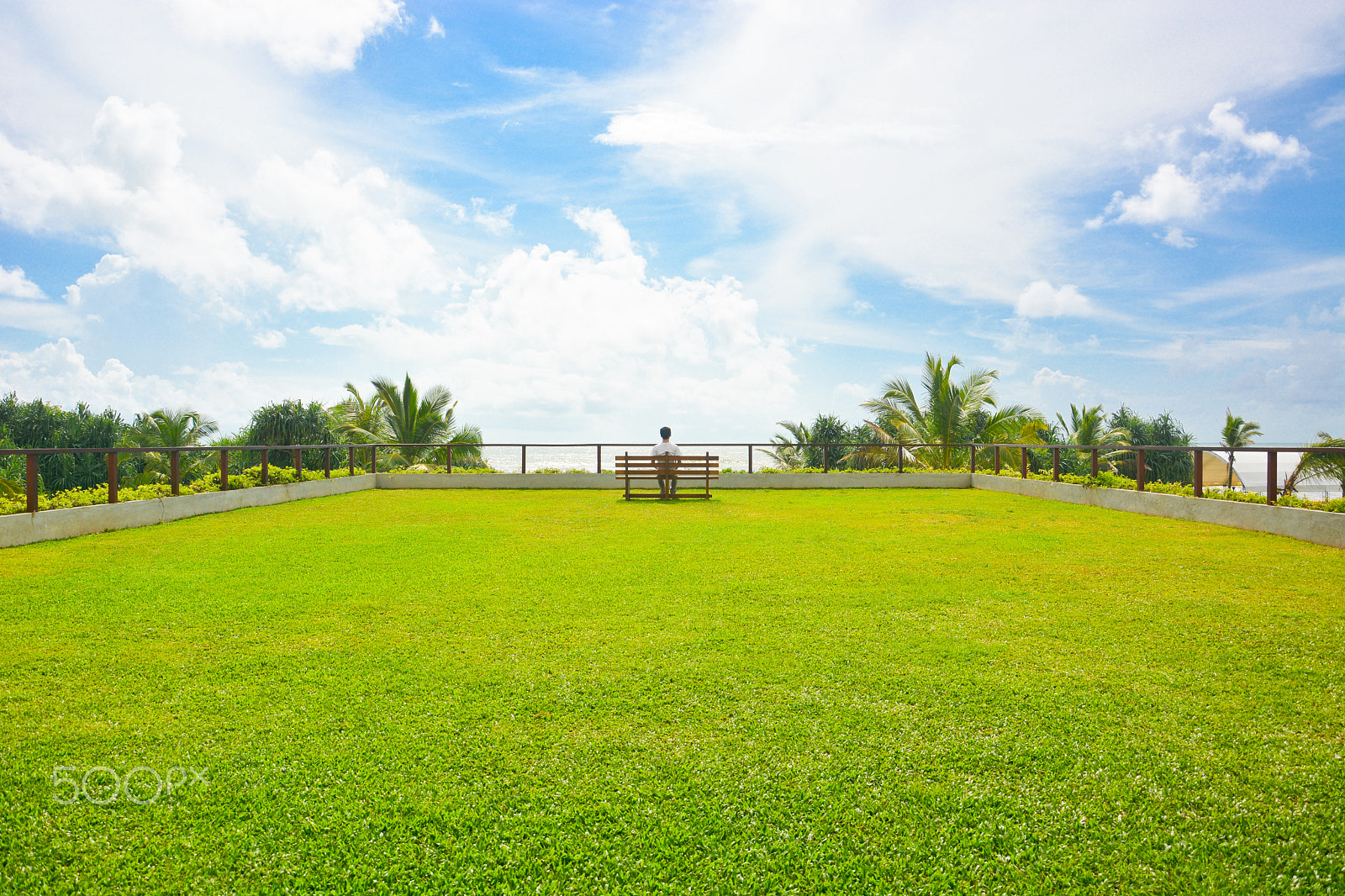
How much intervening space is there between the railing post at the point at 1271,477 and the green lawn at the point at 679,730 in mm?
4290

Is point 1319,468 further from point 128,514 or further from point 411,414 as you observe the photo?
point 411,414

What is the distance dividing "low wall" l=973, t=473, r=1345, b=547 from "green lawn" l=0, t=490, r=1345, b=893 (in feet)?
11.2

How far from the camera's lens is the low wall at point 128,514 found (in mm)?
8828

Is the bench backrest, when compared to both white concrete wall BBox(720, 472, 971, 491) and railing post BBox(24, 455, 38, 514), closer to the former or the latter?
white concrete wall BBox(720, 472, 971, 491)

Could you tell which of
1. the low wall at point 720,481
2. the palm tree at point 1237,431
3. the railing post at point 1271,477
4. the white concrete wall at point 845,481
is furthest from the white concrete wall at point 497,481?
the palm tree at point 1237,431

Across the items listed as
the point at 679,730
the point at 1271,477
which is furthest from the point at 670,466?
the point at 679,730

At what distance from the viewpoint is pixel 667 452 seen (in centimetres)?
1392

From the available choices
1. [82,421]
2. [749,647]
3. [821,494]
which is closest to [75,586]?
[749,647]

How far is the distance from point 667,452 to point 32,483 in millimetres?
9180

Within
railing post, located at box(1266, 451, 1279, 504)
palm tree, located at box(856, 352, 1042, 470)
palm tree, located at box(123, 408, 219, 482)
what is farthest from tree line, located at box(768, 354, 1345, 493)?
palm tree, located at box(123, 408, 219, 482)

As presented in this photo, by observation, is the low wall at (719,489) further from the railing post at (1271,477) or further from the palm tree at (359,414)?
the palm tree at (359,414)

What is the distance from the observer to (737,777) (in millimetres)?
2834

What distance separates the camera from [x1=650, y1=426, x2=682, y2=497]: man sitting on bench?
13.9 m

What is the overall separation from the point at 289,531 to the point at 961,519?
948 cm
